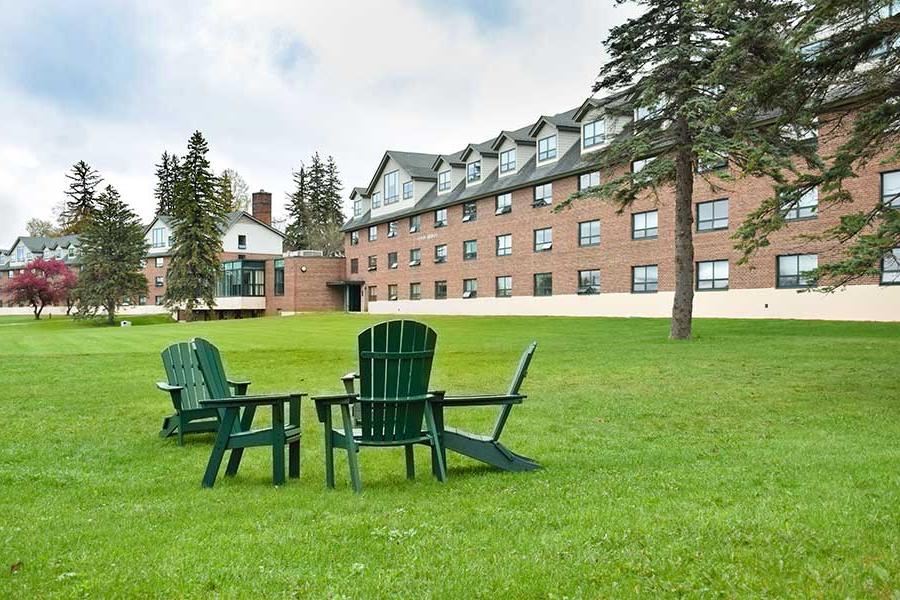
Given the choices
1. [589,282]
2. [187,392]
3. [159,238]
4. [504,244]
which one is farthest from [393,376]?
[159,238]

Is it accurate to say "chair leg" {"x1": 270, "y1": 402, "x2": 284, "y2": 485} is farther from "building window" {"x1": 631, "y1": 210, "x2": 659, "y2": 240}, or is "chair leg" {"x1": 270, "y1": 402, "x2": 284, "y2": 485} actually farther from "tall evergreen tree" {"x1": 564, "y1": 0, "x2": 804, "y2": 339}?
"building window" {"x1": 631, "y1": 210, "x2": 659, "y2": 240}

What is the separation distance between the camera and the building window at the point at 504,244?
45938 mm

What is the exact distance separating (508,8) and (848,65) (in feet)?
31.2

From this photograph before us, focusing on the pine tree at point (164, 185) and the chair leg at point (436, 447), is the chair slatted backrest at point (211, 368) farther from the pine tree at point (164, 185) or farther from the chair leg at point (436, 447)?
the pine tree at point (164, 185)

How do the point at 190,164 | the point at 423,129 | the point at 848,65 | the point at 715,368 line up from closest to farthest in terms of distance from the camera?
the point at 848,65 → the point at 715,368 → the point at 190,164 → the point at 423,129

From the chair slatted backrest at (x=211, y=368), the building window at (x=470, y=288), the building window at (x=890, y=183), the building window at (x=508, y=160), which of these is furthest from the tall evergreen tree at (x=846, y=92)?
the building window at (x=470, y=288)

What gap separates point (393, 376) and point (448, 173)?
48.1 meters

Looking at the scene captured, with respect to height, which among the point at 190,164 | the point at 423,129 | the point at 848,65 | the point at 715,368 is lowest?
the point at 715,368

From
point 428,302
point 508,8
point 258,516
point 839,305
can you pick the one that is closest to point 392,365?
point 258,516

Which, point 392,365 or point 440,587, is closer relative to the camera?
point 440,587

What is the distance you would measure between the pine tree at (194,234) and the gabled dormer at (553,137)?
1042 inches

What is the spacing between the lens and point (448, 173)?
5281 cm

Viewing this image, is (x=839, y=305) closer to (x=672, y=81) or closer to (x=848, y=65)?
(x=672, y=81)

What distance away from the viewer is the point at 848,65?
33.6 ft
